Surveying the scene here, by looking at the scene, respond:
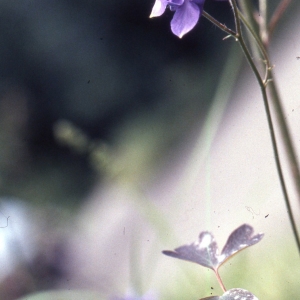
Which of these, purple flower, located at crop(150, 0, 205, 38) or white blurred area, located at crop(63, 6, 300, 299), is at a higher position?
white blurred area, located at crop(63, 6, 300, 299)

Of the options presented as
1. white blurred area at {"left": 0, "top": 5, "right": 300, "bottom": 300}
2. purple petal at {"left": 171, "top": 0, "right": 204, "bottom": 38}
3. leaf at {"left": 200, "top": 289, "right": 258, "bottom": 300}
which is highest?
white blurred area at {"left": 0, "top": 5, "right": 300, "bottom": 300}

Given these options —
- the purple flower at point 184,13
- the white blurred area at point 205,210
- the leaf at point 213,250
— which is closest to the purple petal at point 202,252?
the leaf at point 213,250

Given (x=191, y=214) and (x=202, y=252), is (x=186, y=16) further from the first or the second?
(x=191, y=214)

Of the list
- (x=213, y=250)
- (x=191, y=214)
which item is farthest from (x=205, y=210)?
(x=213, y=250)

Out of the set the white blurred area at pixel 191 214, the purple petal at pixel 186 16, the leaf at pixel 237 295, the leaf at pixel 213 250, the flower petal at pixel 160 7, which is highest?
the white blurred area at pixel 191 214

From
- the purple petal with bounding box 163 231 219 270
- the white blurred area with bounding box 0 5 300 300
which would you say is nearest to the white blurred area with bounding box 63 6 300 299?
the white blurred area with bounding box 0 5 300 300

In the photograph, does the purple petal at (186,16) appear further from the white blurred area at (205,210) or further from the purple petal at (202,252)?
the white blurred area at (205,210)

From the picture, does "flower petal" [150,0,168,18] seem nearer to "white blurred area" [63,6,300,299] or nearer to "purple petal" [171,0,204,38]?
"purple petal" [171,0,204,38]
